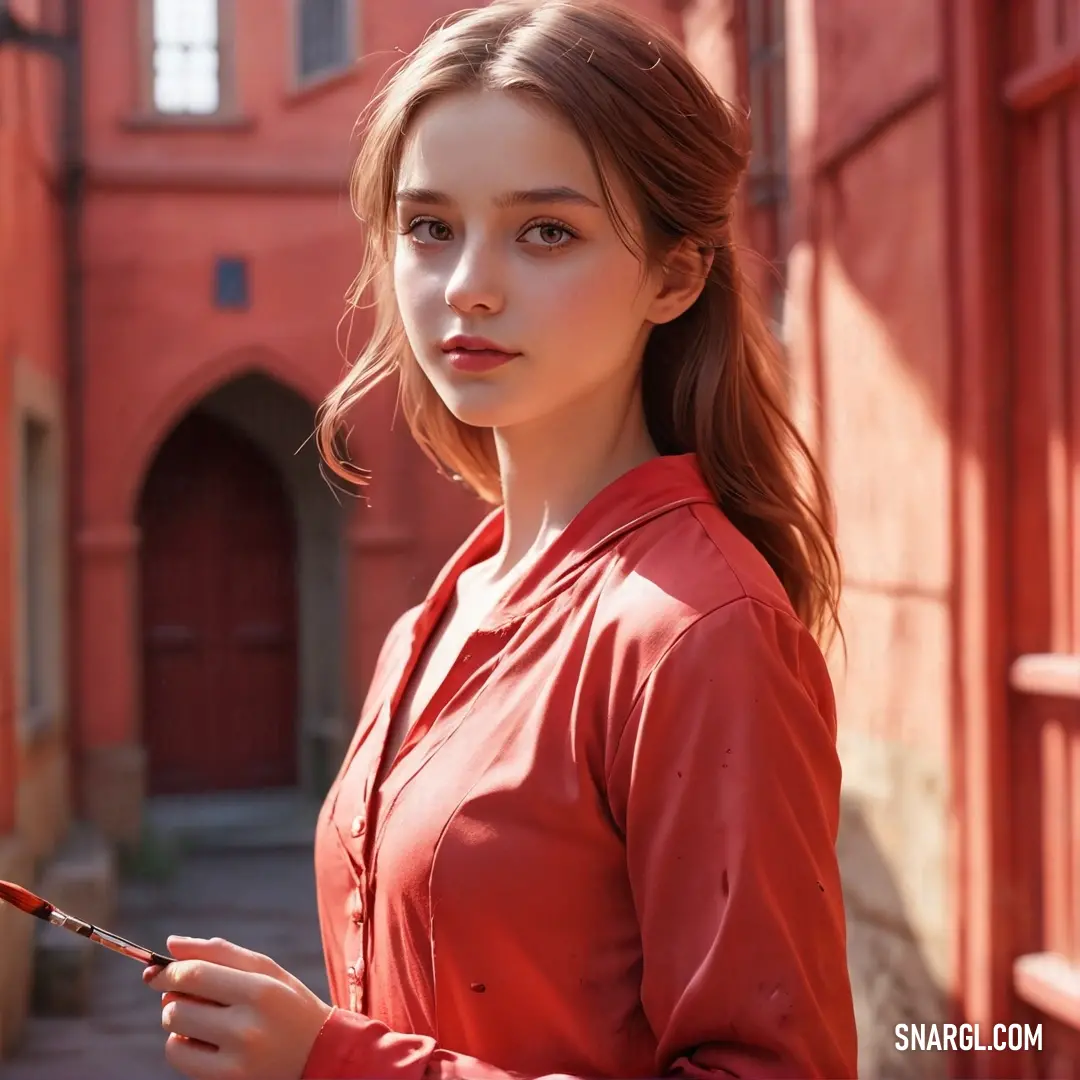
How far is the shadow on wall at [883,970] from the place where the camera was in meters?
3.50

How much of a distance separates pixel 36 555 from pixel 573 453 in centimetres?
655

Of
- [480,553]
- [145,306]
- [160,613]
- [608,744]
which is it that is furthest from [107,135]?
[608,744]

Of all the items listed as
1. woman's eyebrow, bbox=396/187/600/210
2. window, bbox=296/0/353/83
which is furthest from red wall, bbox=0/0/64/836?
woman's eyebrow, bbox=396/187/600/210

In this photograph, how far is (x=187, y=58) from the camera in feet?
26.7

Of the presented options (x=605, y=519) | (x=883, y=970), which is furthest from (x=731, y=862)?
(x=883, y=970)

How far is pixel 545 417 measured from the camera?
1.31 m

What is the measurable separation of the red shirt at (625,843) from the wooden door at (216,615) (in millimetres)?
8154

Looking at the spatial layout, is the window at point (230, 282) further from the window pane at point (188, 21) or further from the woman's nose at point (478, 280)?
the woman's nose at point (478, 280)

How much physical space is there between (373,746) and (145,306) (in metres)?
7.07

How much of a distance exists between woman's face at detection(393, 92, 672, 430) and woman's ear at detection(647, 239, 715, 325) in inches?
1.8

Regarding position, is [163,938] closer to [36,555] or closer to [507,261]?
[36,555]

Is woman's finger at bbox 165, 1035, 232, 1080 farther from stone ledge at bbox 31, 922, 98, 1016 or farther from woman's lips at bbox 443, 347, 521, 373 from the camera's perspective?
stone ledge at bbox 31, 922, 98, 1016

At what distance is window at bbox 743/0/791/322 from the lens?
5.42 meters

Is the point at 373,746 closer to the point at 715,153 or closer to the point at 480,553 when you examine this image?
the point at 480,553
